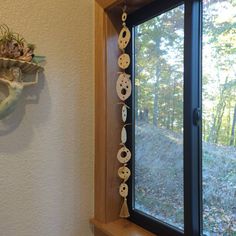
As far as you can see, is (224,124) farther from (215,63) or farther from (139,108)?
(139,108)

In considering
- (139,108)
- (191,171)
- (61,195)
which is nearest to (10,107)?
(61,195)

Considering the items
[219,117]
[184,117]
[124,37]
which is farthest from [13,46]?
[219,117]

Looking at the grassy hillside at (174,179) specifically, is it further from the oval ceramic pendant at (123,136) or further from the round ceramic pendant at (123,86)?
the round ceramic pendant at (123,86)

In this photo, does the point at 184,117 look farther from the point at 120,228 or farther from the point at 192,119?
the point at 120,228

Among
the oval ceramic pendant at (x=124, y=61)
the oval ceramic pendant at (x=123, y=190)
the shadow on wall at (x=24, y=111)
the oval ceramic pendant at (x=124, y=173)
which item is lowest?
the oval ceramic pendant at (x=123, y=190)

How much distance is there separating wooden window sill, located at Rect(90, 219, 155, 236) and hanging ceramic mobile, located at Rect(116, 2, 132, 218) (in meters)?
0.05

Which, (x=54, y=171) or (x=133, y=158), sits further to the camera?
(x=133, y=158)

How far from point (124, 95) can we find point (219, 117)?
51cm

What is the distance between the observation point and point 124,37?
1378 millimetres

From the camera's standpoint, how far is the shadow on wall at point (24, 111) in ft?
3.96

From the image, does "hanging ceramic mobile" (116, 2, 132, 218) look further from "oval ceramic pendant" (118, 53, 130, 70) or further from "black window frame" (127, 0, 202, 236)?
"black window frame" (127, 0, 202, 236)

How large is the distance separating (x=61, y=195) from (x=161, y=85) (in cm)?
72

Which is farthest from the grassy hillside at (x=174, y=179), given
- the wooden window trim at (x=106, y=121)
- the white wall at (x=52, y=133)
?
the white wall at (x=52, y=133)

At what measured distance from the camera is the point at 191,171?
1.10 metres
